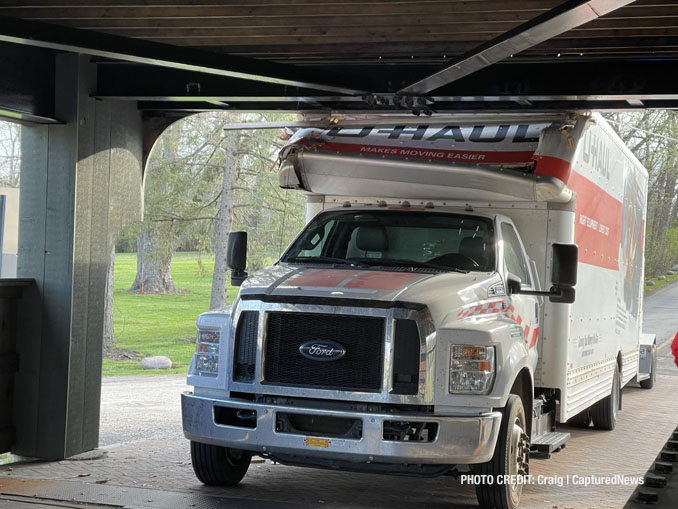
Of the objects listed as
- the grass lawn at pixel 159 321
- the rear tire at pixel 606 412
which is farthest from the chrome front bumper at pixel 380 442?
the grass lawn at pixel 159 321

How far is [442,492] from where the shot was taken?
333 inches

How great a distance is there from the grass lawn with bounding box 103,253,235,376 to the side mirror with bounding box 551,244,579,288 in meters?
19.0

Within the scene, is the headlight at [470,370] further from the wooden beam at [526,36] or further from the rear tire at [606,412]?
the rear tire at [606,412]

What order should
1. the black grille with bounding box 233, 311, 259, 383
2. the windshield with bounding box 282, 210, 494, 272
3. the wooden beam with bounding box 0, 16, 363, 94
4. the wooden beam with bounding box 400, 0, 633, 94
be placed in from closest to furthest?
the wooden beam with bounding box 400, 0, 633, 94 → the black grille with bounding box 233, 311, 259, 383 → the wooden beam with bounding box 0, 16, 363, 94 → the windshield with bounding box 282, 210, 494, 272

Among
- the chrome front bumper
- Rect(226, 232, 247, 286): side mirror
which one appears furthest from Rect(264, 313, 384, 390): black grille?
Rect(226, 232, 247, 286): side mirror

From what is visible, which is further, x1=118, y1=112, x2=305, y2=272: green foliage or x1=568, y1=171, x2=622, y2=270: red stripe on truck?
x1=118, y1=112, x2=305, y2=272: green foliage

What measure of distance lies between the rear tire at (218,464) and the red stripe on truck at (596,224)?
13.6 feet

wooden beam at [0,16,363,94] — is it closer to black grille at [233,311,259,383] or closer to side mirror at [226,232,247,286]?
side mirror at [226,232,247,286]

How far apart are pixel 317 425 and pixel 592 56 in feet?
14.5

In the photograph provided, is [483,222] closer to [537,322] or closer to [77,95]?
[537,322]

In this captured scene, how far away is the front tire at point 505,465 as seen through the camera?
24.2 feet

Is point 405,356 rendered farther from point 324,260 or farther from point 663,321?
point 663,321

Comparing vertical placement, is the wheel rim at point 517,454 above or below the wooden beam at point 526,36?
below

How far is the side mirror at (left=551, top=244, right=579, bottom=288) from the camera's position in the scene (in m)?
8.17
